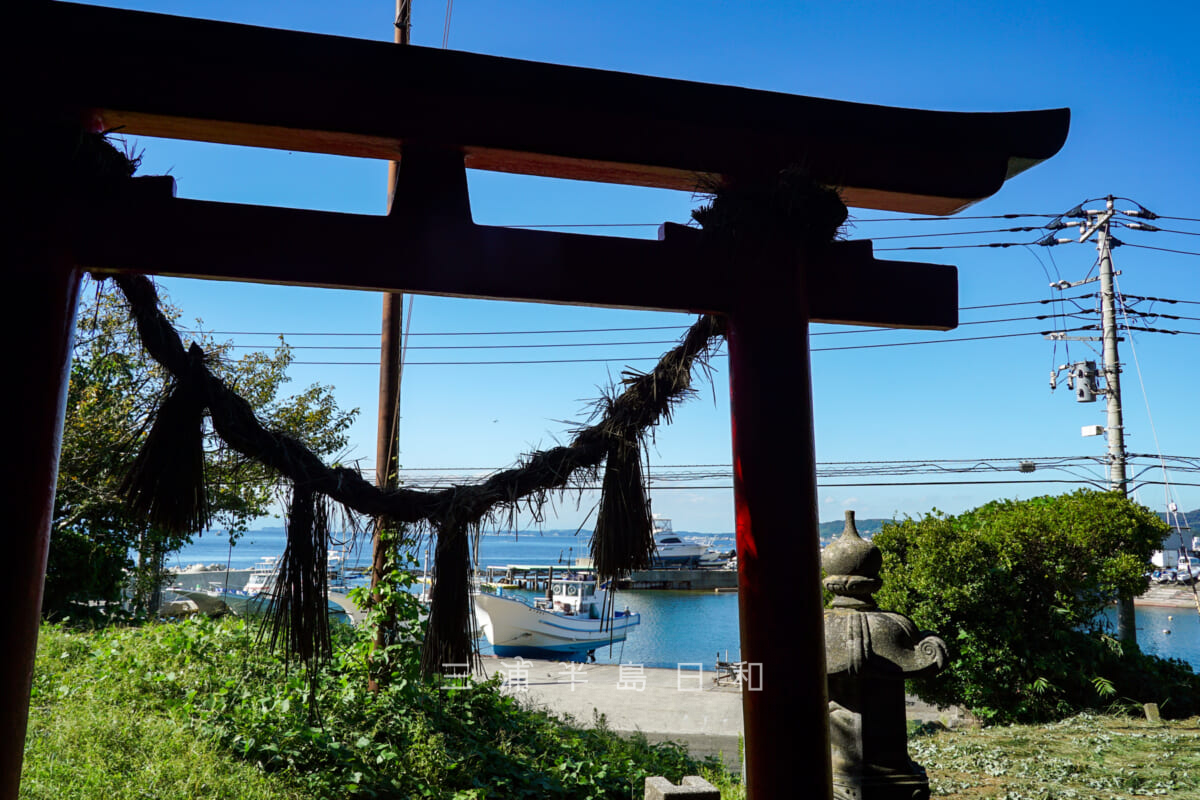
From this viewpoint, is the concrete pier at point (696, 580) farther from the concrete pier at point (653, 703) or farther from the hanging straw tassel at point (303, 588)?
the hanging straw tassel at point (303, 588)

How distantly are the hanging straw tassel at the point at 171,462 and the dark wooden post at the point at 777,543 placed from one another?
160cm

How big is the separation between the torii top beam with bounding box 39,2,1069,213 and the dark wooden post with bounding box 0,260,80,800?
0.53 m

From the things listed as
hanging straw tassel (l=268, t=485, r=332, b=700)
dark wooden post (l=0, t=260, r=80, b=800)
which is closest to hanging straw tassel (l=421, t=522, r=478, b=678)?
hanging straw tassel (l=268, t=485, r=332, b=700)

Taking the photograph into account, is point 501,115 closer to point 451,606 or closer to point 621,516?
point 621,516

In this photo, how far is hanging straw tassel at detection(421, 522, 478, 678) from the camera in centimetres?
238

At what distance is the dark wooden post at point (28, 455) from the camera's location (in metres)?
1.71

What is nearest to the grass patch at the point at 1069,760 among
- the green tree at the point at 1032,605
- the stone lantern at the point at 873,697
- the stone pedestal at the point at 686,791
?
the green tree at the point at 1032,605

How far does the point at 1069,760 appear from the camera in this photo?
6102 mm

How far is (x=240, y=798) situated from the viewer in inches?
139

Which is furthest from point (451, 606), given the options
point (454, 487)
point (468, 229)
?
point (468, 229)

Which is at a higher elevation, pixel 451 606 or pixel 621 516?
pixel 621 516

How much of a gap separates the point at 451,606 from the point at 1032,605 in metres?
8.79

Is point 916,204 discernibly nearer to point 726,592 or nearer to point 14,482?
point 14,482

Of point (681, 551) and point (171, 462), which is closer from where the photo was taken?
point (171, 462)
